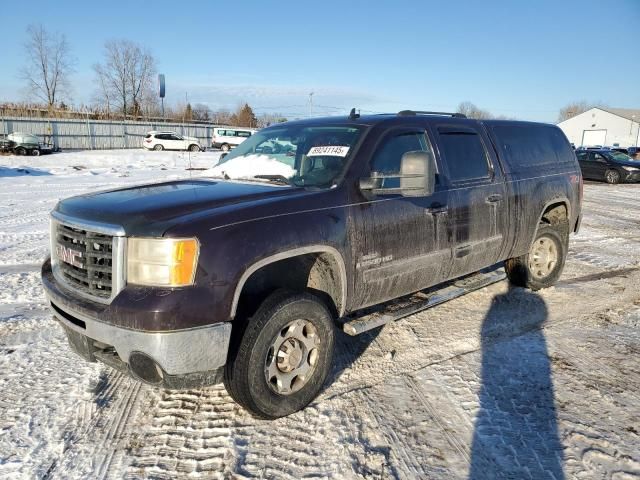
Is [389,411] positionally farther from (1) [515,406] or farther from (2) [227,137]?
(2) [227,137]

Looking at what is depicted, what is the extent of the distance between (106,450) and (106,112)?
52.3 meters

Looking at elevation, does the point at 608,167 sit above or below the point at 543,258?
above

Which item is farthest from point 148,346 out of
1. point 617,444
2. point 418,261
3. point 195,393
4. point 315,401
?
point 617,444

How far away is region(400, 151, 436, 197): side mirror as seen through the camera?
3.41m

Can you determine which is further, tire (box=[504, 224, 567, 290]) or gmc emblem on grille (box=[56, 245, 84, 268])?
tire (box=[504, 224, 567, 290])

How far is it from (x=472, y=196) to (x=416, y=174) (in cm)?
115

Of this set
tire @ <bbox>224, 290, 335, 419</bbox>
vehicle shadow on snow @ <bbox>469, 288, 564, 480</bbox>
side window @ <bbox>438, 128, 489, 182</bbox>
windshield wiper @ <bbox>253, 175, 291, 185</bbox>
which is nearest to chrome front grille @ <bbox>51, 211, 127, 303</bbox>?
tire @ <bbox>224, 290, 335, 419</bbox>

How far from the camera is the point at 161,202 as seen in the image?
2.99 m

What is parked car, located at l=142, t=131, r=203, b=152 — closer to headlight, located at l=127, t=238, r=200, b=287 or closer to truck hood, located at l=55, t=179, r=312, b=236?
truck hood, located at l=55, t=179, r=312, b=236

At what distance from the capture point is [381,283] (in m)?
3.60

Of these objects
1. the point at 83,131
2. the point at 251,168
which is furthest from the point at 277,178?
the point at 83,131

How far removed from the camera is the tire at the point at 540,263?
5625 mm

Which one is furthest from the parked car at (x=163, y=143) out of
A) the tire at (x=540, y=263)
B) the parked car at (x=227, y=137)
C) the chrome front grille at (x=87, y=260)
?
the chrome front grille at (x=87, y=260)

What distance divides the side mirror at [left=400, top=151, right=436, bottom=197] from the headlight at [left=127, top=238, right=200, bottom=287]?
162cm
